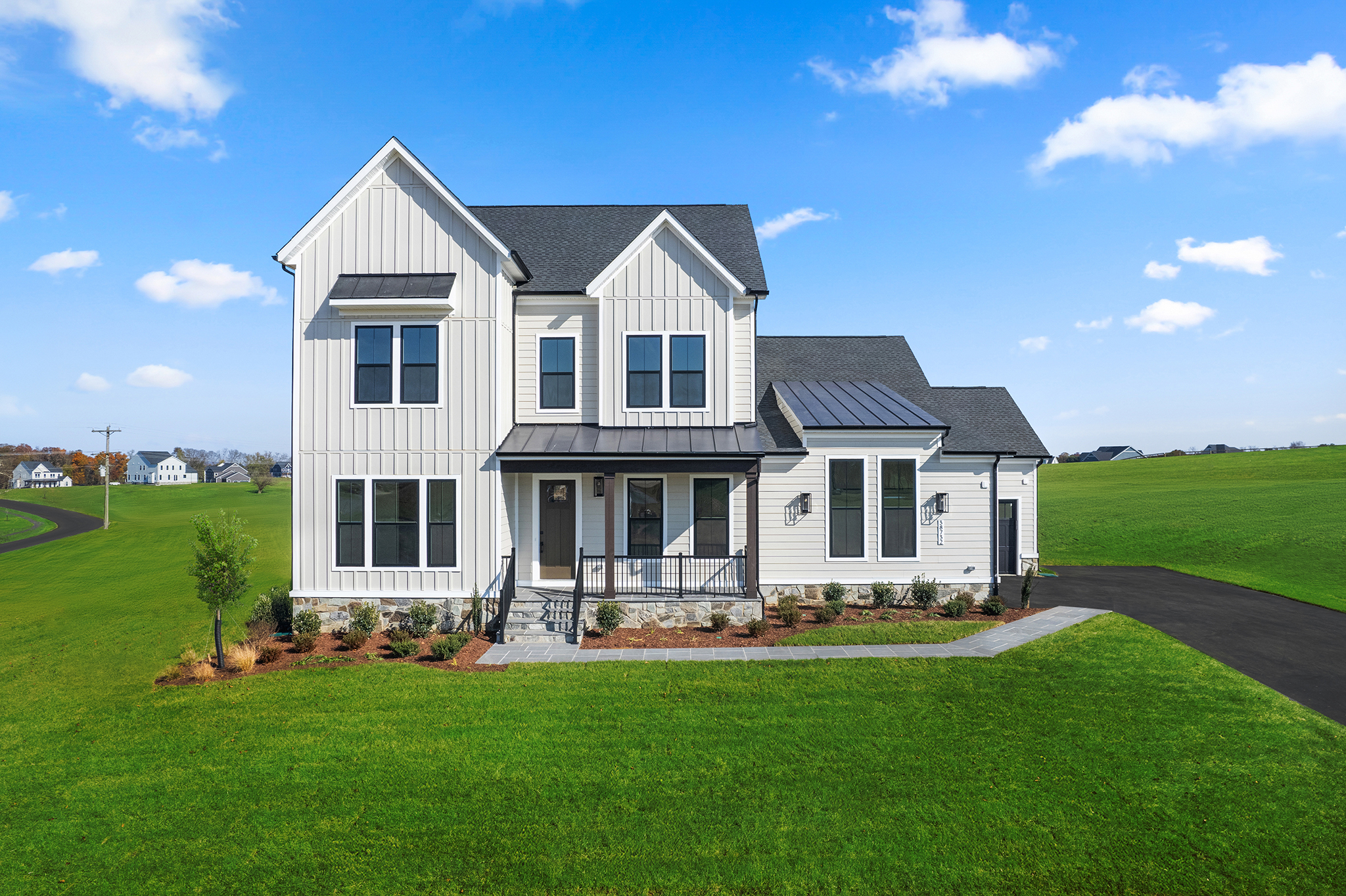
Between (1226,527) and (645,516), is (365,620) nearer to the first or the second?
(645,516)

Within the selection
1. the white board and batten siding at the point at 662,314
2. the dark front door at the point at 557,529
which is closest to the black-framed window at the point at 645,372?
the white board and batten siding at the point at 662,314

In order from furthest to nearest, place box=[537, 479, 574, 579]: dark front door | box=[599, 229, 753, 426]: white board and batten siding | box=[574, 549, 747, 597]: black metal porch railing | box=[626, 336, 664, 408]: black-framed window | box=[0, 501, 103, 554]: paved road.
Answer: box=[0, 501, 103, 554]: paved road
box=[537, 479, 574, 579]: dark front door
box=[626, 336, 664, 408]: black-framed window
box=[599, 229, 753, 426]: white board and batten siding
box=[574, 549, 747, 597]: black metal porch railing

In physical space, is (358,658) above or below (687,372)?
below

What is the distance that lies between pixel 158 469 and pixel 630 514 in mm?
147876

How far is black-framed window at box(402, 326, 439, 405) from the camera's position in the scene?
13398 millimetres

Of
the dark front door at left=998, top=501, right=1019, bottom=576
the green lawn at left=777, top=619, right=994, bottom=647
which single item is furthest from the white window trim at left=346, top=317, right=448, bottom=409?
the dark front door at left=998, top=501, right=1019, bottom=576

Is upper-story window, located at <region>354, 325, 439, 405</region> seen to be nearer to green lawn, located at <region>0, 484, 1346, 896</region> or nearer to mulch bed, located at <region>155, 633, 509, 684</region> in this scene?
mulch bed, located at <region>155, 633, 509, 684</region>

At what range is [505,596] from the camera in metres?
13.2

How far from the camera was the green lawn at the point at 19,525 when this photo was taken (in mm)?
41469

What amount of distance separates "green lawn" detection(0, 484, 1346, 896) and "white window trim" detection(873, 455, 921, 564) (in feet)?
14.8

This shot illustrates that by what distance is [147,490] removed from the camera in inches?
3108

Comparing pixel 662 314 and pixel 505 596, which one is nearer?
pixel 505 596

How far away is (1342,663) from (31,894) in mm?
18944

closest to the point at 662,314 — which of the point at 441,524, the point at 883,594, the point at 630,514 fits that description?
the point at 630,514
